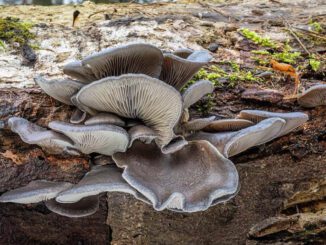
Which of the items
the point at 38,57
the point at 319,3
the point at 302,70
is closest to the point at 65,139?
the point at 38,57

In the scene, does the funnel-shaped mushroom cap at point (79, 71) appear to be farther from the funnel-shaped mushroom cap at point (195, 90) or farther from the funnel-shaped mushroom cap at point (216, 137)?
the funnel-shaped mushroom cap at point (216, 137)

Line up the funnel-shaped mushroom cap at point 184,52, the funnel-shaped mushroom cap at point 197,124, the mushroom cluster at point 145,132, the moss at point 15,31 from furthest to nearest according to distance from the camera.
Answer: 1. the moss at point 15,31
2. the funnel-shaped mushroom cap at point 184,52
3. the funnel-shaped mushroom cap at point 197,124
4. the mushroom cluster at point 145,132

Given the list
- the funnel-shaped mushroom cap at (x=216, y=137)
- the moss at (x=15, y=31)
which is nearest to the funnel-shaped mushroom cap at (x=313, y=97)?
the funnel-shaped mushroom cap at (x=216, y=137)

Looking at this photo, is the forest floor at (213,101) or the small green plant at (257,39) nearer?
the forest floor at (213,101)

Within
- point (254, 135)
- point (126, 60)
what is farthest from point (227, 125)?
point (126, 60)

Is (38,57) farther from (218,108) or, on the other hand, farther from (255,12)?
(255,12)

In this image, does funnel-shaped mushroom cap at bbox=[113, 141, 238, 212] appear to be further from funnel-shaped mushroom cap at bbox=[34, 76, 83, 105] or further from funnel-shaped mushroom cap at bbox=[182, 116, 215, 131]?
funnel-shaped mushroom cap at bbox=[34, 76, 83, 105]
